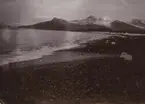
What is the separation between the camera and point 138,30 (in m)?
1.37

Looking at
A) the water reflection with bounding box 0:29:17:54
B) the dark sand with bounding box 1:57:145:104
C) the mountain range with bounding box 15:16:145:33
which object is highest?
the mountain range with bounding box 15:16:145:33

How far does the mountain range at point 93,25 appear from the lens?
4.47ft

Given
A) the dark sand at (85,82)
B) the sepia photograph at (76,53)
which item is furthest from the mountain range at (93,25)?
the dark sand at (85,82)

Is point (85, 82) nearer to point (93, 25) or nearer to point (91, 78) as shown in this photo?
point (91, 78)

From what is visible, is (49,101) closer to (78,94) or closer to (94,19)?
(78,94)

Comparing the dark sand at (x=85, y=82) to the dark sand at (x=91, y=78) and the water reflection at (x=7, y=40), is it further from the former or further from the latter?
the water reflection at (x=7, y=40)

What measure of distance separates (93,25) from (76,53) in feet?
0.50

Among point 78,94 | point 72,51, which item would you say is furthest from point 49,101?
point 72,51

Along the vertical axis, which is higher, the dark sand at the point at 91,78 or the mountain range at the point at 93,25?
the mountain range at the point at 93,25

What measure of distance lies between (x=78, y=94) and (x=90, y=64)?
151mm

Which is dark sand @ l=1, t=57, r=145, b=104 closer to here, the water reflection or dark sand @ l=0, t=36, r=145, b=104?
dark sand @ l=0, t=36, r=145, b=104

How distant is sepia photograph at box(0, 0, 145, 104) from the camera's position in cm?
137

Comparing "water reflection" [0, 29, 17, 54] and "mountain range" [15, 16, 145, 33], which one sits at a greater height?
"mountain range" [15, 16, 145, 33]

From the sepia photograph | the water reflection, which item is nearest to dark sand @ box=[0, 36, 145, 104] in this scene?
the sepia photograph
